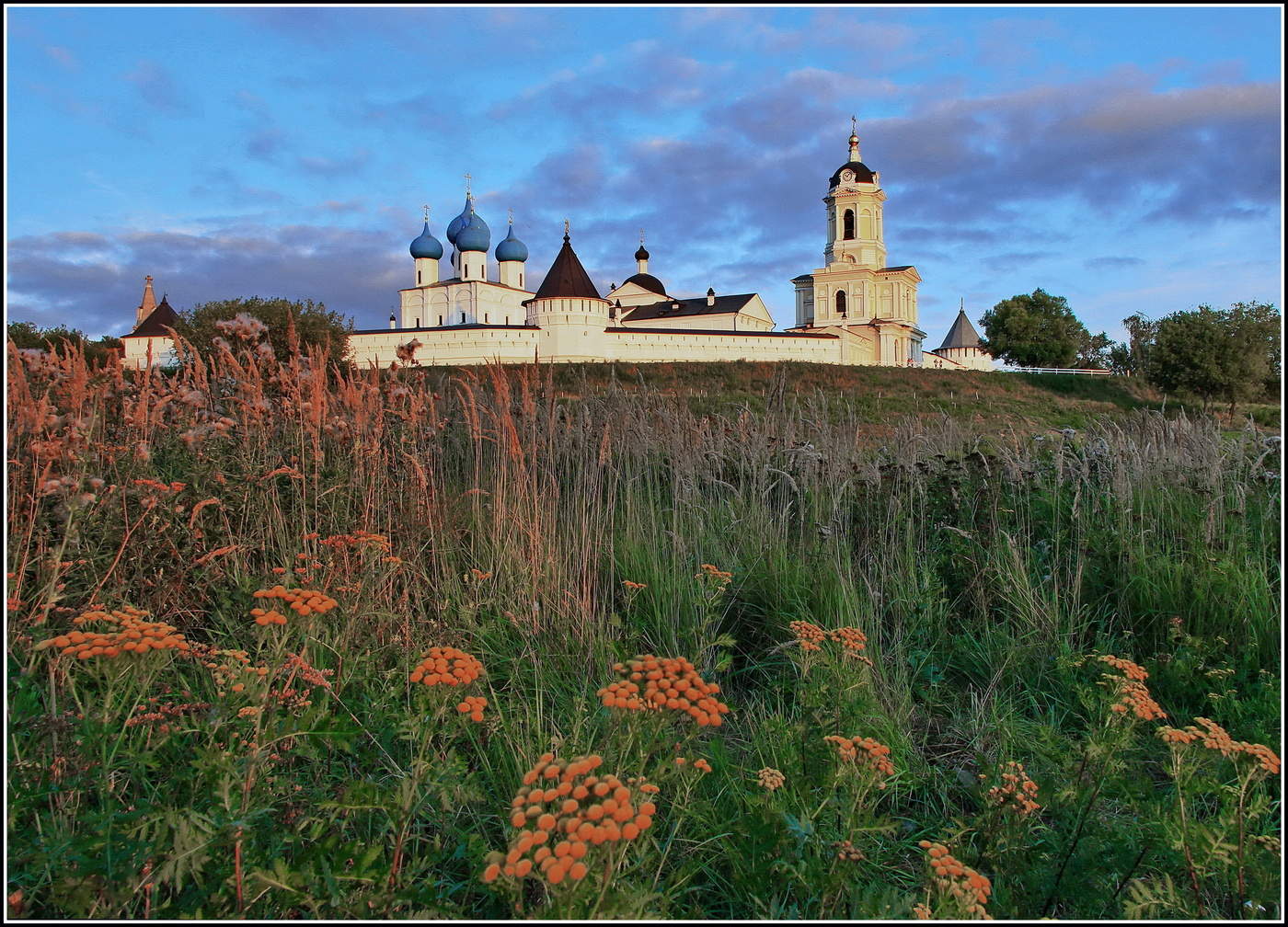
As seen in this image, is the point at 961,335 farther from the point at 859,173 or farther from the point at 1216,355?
the point at 1216,355

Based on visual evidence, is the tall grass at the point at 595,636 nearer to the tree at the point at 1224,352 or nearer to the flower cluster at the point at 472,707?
the flower cluster at the point at 472,707

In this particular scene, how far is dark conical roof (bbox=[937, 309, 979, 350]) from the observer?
2859 inches

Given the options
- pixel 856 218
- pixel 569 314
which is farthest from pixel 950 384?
pixel 856 218

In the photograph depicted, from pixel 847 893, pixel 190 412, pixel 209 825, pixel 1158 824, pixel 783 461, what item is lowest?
pixel 847 893

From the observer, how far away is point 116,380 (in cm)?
368

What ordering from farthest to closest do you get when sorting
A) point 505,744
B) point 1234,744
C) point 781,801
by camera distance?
point 505,744, point 781,801, point 1234,744

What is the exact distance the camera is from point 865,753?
176 cm

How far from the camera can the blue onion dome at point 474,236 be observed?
224ft

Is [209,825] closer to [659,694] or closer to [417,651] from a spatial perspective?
[659,694]

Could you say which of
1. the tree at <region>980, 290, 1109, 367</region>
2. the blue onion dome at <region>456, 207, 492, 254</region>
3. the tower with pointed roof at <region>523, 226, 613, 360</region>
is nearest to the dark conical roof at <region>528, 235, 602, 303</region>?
the tower with pointed roof at <region>523, 226, 613, 360</region>

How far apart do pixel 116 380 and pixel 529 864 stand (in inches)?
142

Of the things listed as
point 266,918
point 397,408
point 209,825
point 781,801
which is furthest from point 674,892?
point 397,408

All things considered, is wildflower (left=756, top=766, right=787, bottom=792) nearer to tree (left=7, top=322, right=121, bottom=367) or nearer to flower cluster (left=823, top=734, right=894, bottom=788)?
flower cluster (left=823, top=734, right=894, bottom=788)

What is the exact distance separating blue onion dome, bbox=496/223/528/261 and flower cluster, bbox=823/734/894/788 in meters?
73.5
